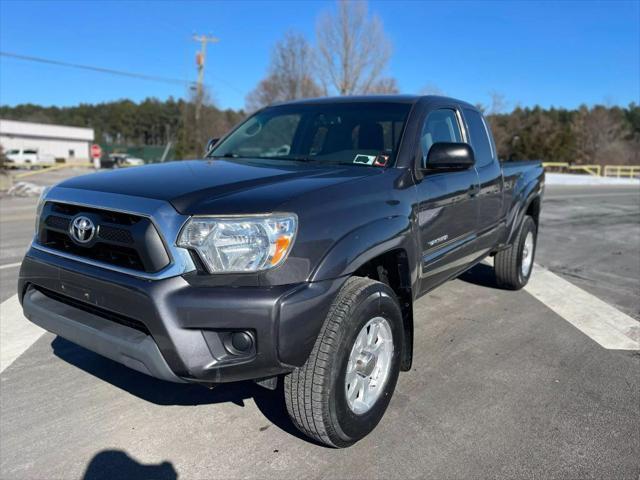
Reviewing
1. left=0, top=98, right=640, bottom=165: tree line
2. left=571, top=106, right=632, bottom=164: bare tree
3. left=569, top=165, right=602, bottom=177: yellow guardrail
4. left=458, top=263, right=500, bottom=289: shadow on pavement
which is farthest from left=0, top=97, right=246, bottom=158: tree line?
left=458, top=263, right=500, bottom=289: shadow on pavement

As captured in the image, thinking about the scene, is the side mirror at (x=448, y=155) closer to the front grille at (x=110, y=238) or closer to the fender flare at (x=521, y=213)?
the front grille at (x=110, y=238)

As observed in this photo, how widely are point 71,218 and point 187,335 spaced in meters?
0.97

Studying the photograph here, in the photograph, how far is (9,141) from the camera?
6900 centimetres

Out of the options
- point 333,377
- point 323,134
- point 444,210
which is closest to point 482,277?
point 444,210

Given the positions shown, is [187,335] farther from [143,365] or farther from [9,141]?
[9,141]

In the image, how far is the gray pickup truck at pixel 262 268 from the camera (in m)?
2.27

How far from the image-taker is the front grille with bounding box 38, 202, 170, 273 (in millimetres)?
2330

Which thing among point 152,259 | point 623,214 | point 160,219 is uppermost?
point 160,219

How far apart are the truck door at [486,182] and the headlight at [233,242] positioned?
2.52 meters

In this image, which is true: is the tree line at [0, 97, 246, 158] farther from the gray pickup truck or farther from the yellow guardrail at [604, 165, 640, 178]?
the gray pickup truck

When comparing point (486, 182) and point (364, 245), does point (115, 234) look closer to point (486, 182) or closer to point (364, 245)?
point (364, 245)

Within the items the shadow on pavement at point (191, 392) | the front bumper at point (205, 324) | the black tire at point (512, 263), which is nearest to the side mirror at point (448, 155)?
the front bumper at point (205, 324)

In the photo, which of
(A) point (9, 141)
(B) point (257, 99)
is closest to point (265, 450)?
(B) point (257, 99)

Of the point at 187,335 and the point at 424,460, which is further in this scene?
the point at 424,460
